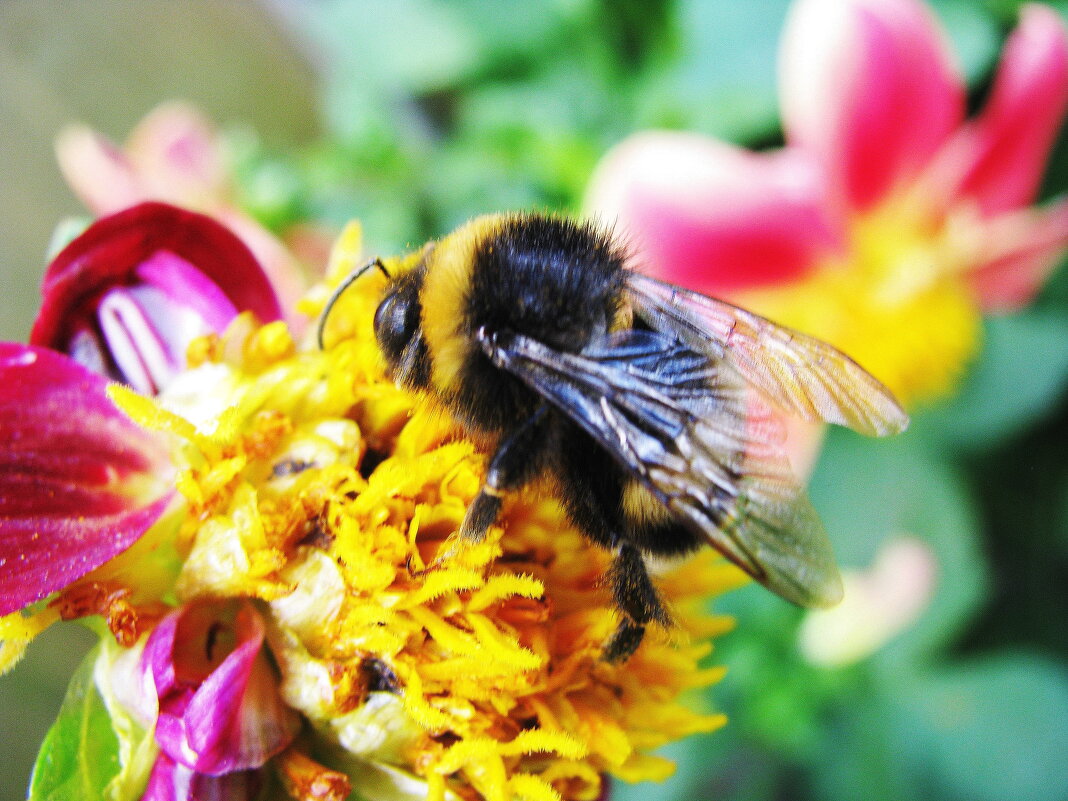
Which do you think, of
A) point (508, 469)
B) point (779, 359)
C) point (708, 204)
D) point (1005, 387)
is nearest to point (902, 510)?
point (1005, 387)

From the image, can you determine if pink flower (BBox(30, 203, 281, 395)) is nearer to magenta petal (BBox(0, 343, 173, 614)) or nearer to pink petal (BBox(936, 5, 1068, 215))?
magenta petal (BBox(0, 343, 173, 614))

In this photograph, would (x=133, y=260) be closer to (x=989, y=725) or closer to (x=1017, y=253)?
(x=1017, y=253)

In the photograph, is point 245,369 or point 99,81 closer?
point 245,369

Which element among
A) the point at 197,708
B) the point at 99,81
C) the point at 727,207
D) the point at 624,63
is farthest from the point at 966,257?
the point at 99,81

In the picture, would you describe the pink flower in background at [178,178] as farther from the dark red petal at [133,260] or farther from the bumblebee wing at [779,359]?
the bumblebee wing at [779,359]

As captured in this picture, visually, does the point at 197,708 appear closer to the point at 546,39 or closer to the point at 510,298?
the point at 510,298

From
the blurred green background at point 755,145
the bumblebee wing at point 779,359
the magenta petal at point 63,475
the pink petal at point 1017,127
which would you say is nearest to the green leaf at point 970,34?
the blurred green background at point 755,145
